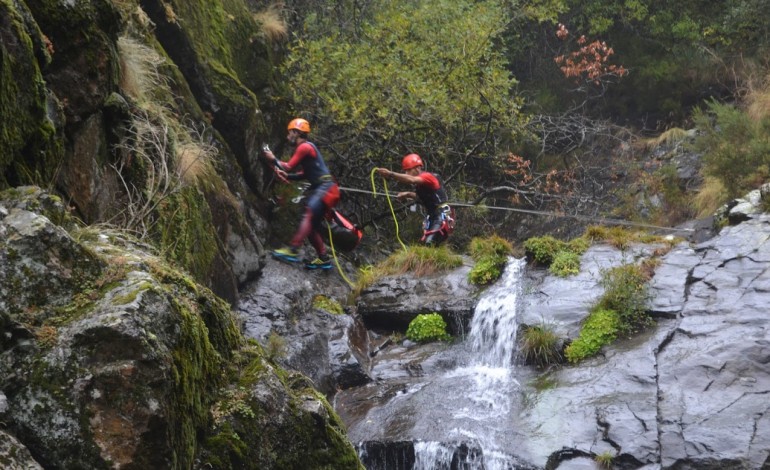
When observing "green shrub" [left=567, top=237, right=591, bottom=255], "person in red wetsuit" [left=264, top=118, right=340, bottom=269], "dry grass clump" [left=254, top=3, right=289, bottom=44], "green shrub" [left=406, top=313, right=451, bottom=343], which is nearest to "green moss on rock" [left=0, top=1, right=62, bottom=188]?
"person in red wetsuit" [left=264, top=118, right=340, bottom=269]

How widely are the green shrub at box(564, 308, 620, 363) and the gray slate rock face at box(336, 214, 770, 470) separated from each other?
4.8 inches

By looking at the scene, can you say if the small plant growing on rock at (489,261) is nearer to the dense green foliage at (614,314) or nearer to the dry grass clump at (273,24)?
the dense green foliage at (614,314)

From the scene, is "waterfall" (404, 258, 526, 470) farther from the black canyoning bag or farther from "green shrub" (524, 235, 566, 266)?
the black canyoning bag

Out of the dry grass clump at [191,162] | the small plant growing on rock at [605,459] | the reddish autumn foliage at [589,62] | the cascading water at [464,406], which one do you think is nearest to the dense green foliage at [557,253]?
the cascading water at [464,406]

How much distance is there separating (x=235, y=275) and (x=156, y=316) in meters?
6.42

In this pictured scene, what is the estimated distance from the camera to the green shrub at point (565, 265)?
10444 mm

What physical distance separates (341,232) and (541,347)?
12.4 ft

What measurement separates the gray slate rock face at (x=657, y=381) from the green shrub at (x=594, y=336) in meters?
0.12

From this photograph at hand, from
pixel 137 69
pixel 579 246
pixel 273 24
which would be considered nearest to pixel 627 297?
pixel 579 246

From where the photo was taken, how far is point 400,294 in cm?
1108

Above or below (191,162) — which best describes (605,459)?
below

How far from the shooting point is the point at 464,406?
8.41m

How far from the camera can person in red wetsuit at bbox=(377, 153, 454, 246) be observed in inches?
453

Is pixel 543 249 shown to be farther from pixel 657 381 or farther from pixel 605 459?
pixel 605 459
